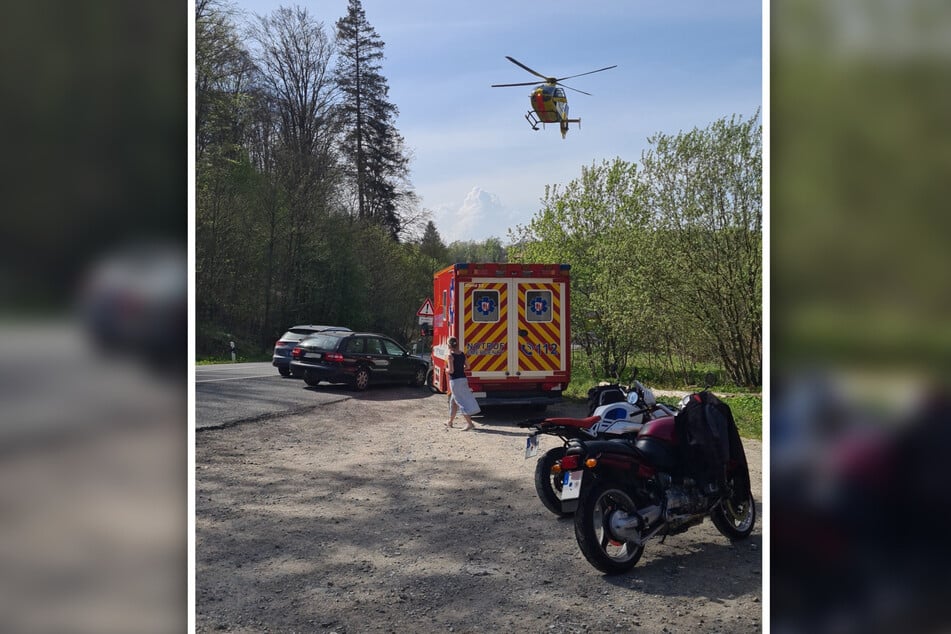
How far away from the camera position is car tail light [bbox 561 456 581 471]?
469cm

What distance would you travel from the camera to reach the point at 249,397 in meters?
13.7

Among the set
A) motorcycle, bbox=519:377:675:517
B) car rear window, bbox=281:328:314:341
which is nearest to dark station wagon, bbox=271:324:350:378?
car rear window, bbox=281:328:314:341

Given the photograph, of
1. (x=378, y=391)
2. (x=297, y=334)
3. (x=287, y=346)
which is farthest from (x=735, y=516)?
(x=297, y=334)

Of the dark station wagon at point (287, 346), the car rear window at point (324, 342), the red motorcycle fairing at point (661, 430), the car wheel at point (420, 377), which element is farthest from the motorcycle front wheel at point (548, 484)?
the dark station wagon at point (287, 346)

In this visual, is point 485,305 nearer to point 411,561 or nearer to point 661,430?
point 661,430

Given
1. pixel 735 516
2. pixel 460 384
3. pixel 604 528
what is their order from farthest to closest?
pixel 460 384 < pixel 735 516 < pixel 604 528

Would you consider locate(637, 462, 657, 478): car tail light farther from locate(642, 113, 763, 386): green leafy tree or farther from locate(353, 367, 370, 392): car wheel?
locate(353, 367, 370, 392): car wheel

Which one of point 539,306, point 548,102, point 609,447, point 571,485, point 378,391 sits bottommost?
point 378,391

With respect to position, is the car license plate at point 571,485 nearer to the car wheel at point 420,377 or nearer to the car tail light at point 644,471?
the car tail light at point 644,471

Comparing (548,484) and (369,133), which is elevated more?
(369,133)

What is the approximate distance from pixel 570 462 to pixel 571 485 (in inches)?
15.2
